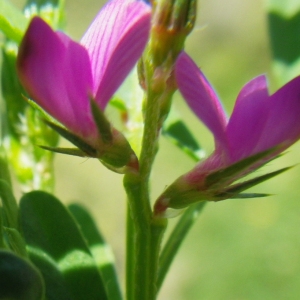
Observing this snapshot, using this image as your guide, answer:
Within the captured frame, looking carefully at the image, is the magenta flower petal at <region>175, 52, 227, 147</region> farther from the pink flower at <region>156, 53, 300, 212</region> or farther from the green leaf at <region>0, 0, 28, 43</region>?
the green leaf at <region>0, 0, 28, 43</region>

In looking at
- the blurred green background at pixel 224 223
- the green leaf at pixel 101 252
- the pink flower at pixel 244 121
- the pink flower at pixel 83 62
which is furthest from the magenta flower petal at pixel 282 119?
the blurred green background at pixel 224 223

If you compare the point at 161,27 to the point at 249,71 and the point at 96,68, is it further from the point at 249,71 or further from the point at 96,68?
the point at 249,71

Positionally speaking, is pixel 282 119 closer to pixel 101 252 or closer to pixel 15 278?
pixel 15 278

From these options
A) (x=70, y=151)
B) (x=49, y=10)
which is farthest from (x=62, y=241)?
(x=49, y=10)

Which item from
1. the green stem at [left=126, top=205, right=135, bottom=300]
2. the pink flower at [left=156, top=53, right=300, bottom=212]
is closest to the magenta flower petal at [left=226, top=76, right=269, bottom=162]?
the pink flower at [left=156, top=53, right=300, bottom=212]

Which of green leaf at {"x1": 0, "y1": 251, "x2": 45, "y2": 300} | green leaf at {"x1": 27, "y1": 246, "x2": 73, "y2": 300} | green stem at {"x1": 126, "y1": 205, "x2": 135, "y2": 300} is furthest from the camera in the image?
green stem at {"x1": 126, "y1": 205, "x2": 135, "y2": 300}

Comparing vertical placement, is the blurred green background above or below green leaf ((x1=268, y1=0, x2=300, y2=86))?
below

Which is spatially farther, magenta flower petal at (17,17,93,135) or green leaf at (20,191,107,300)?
green leaf at (20,191,107,300)

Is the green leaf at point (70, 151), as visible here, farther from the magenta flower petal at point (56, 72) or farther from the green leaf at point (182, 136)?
the green leaf at point (182, 136)
